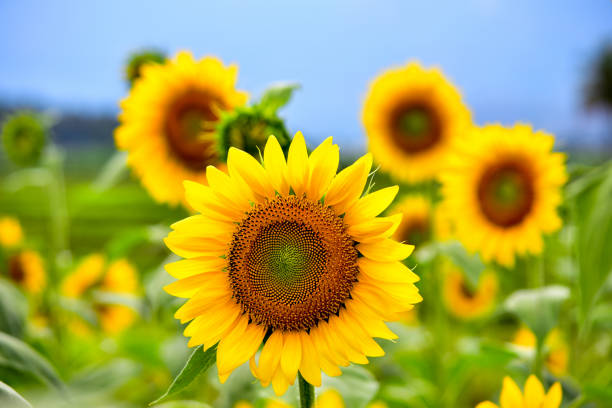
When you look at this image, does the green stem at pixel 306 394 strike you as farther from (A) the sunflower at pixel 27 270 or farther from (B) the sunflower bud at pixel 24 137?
(A) the sunflower at pixel 27 270

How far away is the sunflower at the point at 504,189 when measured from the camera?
165 centimetres

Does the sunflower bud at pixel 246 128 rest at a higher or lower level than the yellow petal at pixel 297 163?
higher

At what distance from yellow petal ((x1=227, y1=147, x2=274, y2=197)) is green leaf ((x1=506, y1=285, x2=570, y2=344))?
2.10 ft

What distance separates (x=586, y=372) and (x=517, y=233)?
0.73 metres

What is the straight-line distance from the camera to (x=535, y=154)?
1.68 m

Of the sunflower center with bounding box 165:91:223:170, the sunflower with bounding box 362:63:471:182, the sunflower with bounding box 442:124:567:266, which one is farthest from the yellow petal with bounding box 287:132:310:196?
the sunflower with bounding box 362:63:471:182

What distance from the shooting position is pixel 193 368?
80 centimetres

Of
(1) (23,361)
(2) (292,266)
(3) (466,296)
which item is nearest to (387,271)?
(2) (292,266)

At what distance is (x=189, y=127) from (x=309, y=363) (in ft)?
3.31

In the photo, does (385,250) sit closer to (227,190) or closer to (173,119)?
(227,190)

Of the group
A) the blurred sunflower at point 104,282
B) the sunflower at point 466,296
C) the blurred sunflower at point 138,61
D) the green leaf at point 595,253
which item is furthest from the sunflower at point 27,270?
the green leaf at point 595,253

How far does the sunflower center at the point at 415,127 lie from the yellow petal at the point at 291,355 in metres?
1.58

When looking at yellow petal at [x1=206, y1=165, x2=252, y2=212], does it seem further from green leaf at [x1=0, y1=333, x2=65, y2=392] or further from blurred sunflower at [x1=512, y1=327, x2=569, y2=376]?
blurred sunflower at [x1=512, y1=327, x2=569, y2=376]

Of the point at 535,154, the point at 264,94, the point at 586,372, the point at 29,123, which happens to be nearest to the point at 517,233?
the point at 535,154
